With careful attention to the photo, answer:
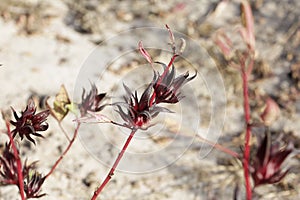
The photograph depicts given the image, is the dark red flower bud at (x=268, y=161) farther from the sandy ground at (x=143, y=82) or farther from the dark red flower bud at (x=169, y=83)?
the sandy ground at (x=143, y=82)

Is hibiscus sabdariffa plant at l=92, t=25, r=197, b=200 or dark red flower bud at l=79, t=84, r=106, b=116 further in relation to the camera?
dark red flower bud at l=79, t=84, r=106, b=116

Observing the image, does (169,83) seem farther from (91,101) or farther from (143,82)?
(143,82)

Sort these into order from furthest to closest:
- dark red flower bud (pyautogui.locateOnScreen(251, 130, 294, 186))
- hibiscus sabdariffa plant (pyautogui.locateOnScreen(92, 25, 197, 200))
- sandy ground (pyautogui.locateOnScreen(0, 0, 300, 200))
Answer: sandy ground (pyautogui.locateOnScreen(0, 0, 300, 200)) → dark red flower bud (pyautogui.locateOnScreen(251, 130, 294, 186)) → hibiscus sabdariffa plant (pyautogui.locateOnScreen(92, 25, 197, 200))

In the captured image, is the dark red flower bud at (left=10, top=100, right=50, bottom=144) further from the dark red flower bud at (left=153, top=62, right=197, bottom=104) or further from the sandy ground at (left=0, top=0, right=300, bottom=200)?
the sandy ground at (left=0, top=0, right=300, bottom=200)

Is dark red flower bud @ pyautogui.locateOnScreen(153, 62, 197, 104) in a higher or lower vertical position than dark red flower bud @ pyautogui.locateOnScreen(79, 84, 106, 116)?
lower

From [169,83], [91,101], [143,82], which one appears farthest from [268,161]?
[143,82]

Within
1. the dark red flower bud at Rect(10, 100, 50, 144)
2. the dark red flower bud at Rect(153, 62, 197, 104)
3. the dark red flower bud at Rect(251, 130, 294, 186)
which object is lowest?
the dark red flower bud at Rect(251, 130, 294, 186)

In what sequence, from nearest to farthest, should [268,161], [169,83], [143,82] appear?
[169,83], [268,161], [143,82]

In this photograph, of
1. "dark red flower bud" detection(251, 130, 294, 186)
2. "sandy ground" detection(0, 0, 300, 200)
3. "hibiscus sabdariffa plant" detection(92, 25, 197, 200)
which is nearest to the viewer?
"hibiscus sabdariffa plant" detection(92, 25, 197, 200)

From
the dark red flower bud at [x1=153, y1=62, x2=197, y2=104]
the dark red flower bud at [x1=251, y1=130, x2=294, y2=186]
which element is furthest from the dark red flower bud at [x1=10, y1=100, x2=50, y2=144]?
the dark red flower bud at [x1=251, y1=130, x2=294, y2=186]
